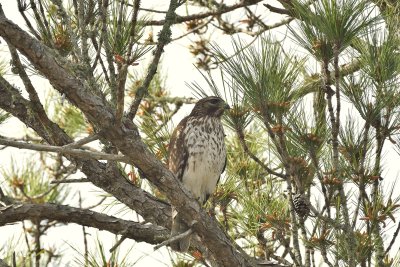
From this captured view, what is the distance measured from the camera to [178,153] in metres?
5.25

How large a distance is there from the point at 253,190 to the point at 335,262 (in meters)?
0.81

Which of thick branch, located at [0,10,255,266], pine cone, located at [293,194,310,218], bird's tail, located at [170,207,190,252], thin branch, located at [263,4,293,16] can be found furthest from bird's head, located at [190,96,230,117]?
pine cone, located at [293,194,310,218]

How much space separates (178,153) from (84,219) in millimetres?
1226

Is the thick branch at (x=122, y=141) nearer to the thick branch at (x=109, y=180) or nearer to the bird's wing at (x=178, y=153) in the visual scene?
the thick branch at (x=109, y=180)

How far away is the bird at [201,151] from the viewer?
5.16 metres

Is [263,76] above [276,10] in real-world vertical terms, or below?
below

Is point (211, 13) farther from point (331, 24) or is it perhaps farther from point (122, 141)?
point (122, 141)

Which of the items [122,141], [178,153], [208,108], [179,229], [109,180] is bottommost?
[122,141]

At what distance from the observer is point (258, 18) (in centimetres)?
534

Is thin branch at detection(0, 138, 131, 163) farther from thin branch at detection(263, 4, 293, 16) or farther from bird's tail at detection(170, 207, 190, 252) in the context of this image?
thin branch at detection(263, 4, 293, 16)

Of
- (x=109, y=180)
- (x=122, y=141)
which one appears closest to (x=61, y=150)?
(x=122, y=141)

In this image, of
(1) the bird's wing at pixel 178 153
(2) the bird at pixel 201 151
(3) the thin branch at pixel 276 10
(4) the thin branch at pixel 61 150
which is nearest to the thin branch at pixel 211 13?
(3) the thin branch at pixel 276 10

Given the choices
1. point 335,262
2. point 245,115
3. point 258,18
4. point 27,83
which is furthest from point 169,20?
point 258,18

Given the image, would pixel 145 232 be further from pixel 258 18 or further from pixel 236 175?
pixel 258 18
